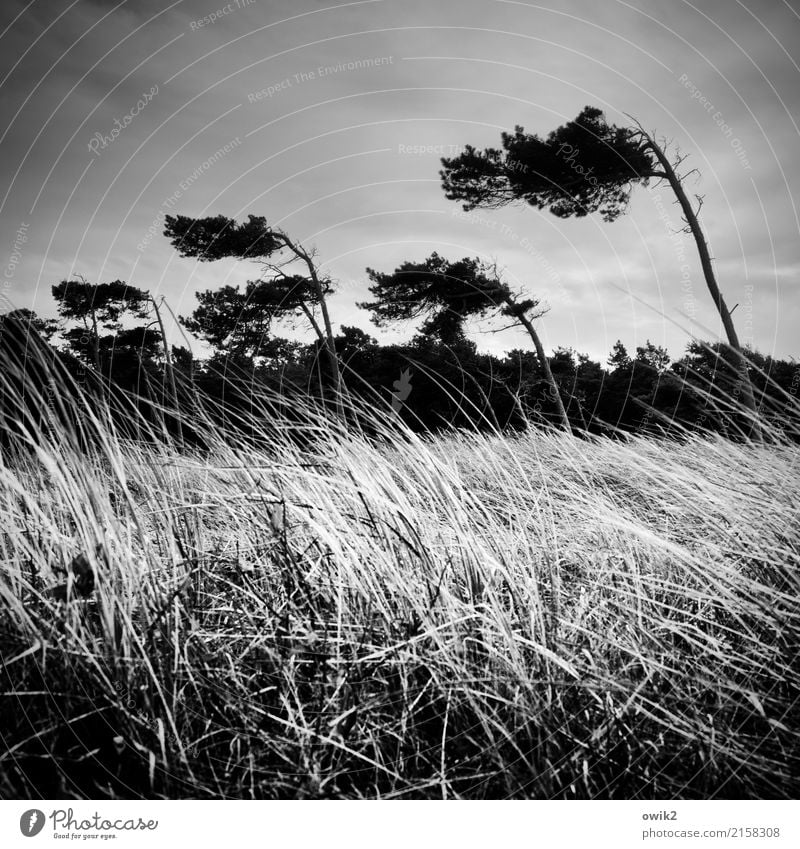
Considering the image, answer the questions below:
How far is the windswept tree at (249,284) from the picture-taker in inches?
283

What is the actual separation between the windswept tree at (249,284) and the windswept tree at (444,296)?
129 cm

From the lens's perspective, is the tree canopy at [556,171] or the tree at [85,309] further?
the tree canopy at [556,171]

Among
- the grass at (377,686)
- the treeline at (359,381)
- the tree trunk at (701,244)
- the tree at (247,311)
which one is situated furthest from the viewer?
the tree at (247,311)

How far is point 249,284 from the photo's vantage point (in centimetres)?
968

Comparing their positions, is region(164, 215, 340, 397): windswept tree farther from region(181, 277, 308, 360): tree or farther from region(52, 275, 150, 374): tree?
region(52, 275, 150, 374): tree

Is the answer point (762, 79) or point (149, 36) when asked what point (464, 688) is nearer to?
point (149, 36)

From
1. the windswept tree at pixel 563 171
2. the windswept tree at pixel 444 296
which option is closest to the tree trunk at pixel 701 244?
the windswept tree at pixel 563 171

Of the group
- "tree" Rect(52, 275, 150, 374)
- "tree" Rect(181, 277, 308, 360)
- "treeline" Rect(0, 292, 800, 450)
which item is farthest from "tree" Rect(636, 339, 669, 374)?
"tree" Rect(181, 277, 308, 360)

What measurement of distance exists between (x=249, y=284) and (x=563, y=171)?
6614 mm

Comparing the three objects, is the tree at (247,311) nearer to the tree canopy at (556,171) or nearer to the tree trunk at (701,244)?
the tree canopy at (556,171)

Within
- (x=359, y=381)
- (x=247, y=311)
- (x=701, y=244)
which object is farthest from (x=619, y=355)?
(x=247, y=311)

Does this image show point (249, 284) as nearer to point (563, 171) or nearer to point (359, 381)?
point (359, 381)
